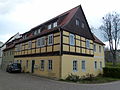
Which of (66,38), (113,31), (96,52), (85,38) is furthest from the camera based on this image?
(113,31)

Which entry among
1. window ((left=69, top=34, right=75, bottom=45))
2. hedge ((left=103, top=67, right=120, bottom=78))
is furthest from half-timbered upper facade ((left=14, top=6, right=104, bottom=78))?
hedge ((left=103, top=67, right=120, bottom=78))

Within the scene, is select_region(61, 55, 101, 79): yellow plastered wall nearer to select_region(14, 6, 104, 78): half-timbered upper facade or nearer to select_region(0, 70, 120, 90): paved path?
select_region(14, 6, 104, 78): half-timbered upper facade

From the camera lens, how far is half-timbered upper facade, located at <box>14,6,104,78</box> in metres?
17.9

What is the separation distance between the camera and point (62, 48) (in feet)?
57.7

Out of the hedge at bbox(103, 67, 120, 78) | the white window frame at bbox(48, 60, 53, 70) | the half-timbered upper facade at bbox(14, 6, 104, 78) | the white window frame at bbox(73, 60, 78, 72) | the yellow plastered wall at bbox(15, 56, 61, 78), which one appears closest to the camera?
the yellow plastered wall at bbox(15, 56, 61, 78)

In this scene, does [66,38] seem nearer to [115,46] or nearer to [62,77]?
[62,77]

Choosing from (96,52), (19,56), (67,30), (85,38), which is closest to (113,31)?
(96,52)

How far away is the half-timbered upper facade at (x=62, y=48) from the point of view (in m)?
17.9

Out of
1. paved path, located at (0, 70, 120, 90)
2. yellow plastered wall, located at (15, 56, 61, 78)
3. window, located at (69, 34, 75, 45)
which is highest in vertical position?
window, located at (69, 34, 75, 45)

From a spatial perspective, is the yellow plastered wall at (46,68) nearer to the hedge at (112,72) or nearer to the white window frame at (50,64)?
the white window frame at (50,64)

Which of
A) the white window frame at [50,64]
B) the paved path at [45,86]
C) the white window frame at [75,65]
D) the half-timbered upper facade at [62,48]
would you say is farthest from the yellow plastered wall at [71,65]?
the paved path at [45,86]

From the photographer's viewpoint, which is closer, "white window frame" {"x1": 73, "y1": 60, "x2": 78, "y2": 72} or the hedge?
"white window frame" {"x1": 73, "y1": 60, "x2": 78, "y2": 72}

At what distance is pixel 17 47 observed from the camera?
30516mm

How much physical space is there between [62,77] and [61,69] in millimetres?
949
